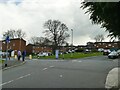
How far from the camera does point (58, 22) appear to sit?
10925 cm

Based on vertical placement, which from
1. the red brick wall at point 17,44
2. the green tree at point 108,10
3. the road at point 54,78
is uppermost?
the green tree at point 108,10

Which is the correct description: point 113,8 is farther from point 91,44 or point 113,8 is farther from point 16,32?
point 91,44

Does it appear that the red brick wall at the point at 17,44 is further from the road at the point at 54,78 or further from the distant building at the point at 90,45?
the road at the point at 54,78

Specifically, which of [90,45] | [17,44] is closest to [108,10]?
[17,44]

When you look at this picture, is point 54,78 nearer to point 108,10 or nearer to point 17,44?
point 108,10

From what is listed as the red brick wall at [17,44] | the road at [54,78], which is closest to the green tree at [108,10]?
the road at [54,78]

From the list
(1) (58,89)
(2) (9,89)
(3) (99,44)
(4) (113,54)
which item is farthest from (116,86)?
(3) (99,44)

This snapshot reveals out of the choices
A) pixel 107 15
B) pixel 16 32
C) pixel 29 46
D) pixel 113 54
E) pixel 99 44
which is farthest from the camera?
pixel 99 44

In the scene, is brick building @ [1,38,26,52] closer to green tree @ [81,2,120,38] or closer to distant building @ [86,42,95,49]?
distant building @ [86,42,95,49]

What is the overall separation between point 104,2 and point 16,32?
110m

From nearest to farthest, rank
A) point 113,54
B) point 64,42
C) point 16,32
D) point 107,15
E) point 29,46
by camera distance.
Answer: point 107,15, point 113,54, point 64,42, point 16,32, point 29,46

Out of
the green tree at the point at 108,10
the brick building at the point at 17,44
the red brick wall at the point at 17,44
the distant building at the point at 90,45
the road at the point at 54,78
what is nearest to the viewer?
the green tree at the point at 108,10

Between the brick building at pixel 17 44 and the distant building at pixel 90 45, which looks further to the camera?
the distant building at pixel 90 45

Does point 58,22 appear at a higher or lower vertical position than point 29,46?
higher
